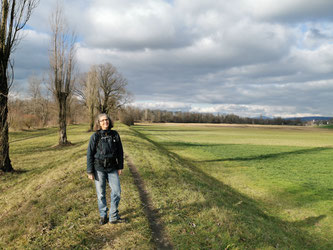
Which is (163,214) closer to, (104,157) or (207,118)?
(104,157)

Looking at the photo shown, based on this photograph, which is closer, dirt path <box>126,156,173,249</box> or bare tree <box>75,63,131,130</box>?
dirt path <box>126,156,173,249</box>

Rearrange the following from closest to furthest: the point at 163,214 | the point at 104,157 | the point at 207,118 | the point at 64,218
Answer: the point at 104,157 < the point at 64,218 < the point at 163,214 < the point at 207,118

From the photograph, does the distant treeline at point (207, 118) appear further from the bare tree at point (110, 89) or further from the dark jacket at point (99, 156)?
the dark jacket at point (99, 156)

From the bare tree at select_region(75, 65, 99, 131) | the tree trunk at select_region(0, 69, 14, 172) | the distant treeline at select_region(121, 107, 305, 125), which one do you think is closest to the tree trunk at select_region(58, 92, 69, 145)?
the tree trunk at select_region(0, 69, 14, 172)

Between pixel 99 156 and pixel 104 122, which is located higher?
pixel 104 122

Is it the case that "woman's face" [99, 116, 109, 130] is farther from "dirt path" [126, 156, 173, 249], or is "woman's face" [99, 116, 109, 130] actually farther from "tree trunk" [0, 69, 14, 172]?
"tree trunk" [0, 69, 14, 172]

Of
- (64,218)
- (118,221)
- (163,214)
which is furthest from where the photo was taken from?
(163,214)

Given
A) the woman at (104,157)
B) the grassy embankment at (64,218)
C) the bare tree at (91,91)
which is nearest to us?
the grassy embankment at (64,218)

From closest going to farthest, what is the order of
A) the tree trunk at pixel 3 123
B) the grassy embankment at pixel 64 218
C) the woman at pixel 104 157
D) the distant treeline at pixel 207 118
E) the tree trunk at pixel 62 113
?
the grassy embankment at pixel 64 218 < the woman at pixel 104 157 < the tree trunk at pixel 3 123 < the tree trunk at pixel 62 113 < the distant treeline at pixel 207 118

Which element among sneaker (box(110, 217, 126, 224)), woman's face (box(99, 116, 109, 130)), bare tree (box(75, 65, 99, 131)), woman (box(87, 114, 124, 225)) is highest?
bare tree (box(75, 65, 99, 131))

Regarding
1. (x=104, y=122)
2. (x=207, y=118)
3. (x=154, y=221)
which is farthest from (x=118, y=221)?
(x=207, y=118)

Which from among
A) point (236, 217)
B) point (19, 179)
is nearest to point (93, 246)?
point (236, 217)

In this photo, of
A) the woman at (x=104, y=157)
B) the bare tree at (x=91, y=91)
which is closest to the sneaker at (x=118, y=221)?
the woman at (x=104, y=157)

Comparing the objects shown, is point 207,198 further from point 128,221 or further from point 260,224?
point 128,221
